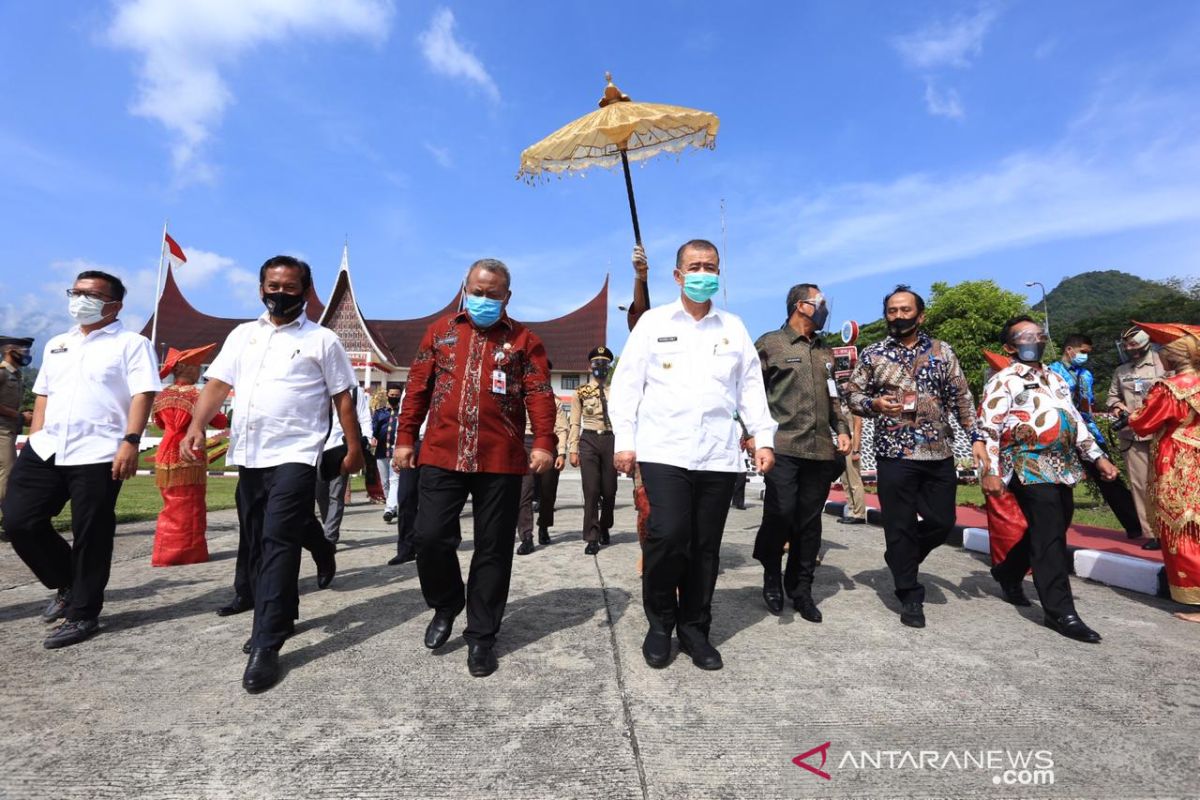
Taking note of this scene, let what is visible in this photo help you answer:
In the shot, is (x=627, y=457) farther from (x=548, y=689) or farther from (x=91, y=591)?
(x=91, y=591)

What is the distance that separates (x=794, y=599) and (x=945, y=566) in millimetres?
2301

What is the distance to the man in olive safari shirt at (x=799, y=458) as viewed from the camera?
3.91 meters

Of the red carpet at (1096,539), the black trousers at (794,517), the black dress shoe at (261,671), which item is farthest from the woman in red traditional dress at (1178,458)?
the black dress shoe at (261,671)

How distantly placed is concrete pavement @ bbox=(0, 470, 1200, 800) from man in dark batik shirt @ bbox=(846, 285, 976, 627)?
44cm

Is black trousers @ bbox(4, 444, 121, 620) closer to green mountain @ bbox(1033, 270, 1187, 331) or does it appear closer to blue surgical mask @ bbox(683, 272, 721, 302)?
blue surgical mask @ bbox(683, 272, 721, 302)

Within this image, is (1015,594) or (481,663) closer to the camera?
(481,663)

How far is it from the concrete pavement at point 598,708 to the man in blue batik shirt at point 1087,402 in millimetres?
3034

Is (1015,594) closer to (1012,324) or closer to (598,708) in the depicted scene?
(1012,324)

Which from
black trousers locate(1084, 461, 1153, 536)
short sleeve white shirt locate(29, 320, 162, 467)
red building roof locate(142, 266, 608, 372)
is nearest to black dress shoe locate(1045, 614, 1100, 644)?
black trousers locate(1084, 461, 1153, 536)

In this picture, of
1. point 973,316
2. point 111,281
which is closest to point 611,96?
point 111,281

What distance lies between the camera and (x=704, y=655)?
2945mm

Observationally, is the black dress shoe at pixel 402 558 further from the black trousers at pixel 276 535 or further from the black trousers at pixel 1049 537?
the black trousers at pixel 1049 537

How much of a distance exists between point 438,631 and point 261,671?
0.79 metres

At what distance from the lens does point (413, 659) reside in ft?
9.73
